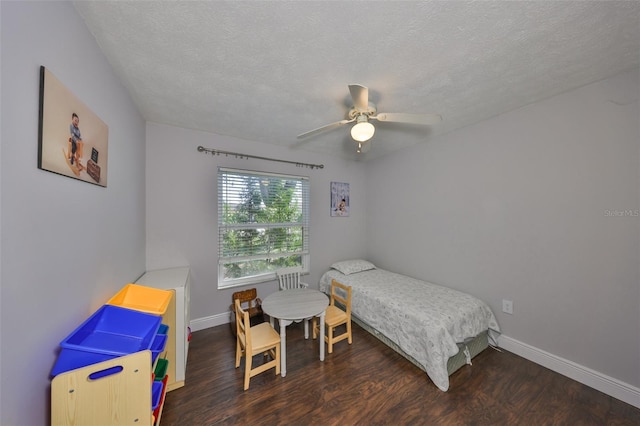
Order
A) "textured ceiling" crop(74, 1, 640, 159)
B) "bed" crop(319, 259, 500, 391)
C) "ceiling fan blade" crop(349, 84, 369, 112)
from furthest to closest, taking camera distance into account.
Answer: "bed" crop(319, 259, 500, 391), "ceiling fan blade" crop(349, 84, 369, 112), "textured ceiling" crop(74, 1, 640, 159)

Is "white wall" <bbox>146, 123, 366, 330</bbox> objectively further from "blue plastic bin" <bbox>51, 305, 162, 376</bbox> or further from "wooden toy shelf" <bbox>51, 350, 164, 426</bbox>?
"wooden toy shelf" <bbox>51, 350, 164, 426</bbox>

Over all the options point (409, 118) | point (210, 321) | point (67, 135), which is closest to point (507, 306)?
point (409, 118)

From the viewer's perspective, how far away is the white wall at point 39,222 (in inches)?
27.9

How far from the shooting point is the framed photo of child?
2.78 feet

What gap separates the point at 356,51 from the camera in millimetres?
1346

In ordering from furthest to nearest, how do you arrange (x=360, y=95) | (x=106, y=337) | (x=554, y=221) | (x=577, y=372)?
(x=554, y=221) < (x=577, y=372) < (x=360, y=95) < (x=106, y=337)

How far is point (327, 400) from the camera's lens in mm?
1628

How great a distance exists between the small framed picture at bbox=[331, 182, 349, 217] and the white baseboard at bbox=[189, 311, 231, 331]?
217 cm

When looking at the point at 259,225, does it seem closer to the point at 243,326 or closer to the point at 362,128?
the point at 243,326

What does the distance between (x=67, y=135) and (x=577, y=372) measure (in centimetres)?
389

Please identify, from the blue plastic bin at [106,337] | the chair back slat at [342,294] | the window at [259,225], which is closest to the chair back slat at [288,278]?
the window at [259,225]

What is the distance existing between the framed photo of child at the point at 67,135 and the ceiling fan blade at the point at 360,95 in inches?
58.6

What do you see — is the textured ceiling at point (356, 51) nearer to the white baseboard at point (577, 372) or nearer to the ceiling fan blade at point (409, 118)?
the ceiling fan blade at point (409, 118)

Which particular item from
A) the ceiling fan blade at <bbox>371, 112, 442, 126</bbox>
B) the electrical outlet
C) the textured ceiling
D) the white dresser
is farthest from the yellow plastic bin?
the electrical outlet
